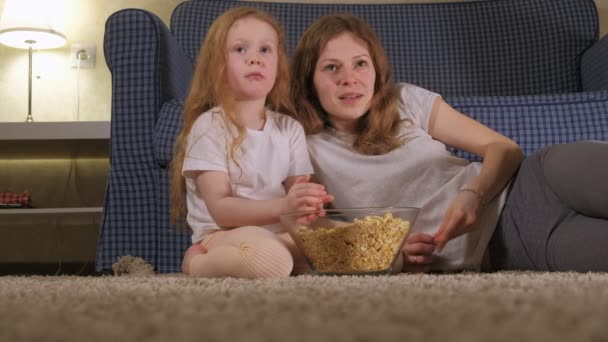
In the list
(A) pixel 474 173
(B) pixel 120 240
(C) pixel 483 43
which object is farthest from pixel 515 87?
(B) pixel 120 240

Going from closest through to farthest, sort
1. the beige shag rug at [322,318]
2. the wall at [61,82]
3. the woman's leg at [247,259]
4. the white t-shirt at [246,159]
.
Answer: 1. the beige shag rug at [322,318]
2. the woman's leg at [247,259]
3. the white t-shirt at [246,159]
4. the wall at [61,82]

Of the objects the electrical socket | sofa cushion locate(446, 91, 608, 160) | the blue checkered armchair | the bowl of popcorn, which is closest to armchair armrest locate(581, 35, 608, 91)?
the blue checkered armchair

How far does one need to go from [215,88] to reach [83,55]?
5.17ft

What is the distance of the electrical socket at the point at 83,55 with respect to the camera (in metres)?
Result: 2.46

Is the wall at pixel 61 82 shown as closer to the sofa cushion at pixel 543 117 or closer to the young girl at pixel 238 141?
the young girl at pixel 238 141

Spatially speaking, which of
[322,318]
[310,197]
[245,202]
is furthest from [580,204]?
[322,318]

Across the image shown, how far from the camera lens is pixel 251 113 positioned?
110 centimetres

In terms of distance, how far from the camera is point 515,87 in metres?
2.14

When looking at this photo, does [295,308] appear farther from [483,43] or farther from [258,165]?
[483,43]

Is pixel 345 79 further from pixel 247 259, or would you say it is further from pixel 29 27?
pixel 29 27

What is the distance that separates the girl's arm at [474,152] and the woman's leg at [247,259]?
285mm

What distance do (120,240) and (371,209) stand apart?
25.5 inches

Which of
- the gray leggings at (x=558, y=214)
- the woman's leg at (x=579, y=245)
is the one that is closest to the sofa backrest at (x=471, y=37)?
the gray leggings at (x=558, y=214)

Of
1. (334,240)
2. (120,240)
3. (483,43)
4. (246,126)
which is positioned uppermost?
(483,43)
